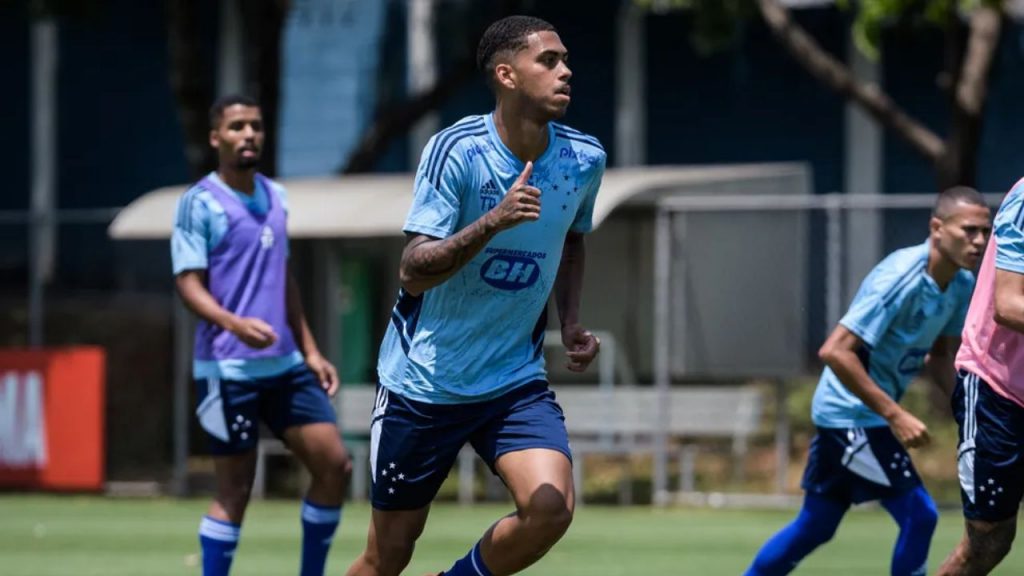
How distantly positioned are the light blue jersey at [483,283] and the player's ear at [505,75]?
5.7 inches

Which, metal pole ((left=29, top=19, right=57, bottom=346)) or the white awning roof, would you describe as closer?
the white awning roof

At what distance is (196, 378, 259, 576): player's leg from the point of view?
357 inches

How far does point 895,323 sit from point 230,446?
10.2ft

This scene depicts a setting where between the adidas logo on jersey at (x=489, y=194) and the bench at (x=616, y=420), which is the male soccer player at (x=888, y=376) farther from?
the bench at (x=616, y=420)

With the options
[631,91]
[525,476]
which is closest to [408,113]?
[631,91]

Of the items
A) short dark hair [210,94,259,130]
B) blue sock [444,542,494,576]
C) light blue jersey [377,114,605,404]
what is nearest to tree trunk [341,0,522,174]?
short dark hair [210,94,259,130]

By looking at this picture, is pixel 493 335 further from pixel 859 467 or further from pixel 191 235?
pixel 191 235

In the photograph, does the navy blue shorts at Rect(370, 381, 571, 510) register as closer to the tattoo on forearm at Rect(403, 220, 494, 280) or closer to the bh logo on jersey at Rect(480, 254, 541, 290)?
the bh logo on jersey at Rect(480, 254, 541, 290)

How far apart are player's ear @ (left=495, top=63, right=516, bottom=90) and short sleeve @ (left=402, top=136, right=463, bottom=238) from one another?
13.1 inches

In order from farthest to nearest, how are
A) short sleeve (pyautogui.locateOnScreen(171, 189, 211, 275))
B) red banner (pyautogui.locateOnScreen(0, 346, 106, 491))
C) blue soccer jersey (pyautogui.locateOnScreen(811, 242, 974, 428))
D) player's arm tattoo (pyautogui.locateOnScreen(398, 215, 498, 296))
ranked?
red banner (pyautogui.locateOnScreen(0, 346, 106, 491)) < short sleeve (pyautogui.locateOnScreen(171, 189, 211, 275)) < blue soccer jersey (pyautogui.locateOnScreen(811, 242, 974, 428)) < player's arm tattoo (pyautogui.locateOnScreen(398, 215, 498, 296))

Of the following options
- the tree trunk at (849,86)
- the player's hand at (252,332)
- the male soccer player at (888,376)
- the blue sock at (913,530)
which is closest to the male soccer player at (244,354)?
the player's hand at (252,332)

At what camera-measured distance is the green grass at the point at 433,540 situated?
11.3 m

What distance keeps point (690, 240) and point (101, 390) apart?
5.13 meters

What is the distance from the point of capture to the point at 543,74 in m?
6.70
